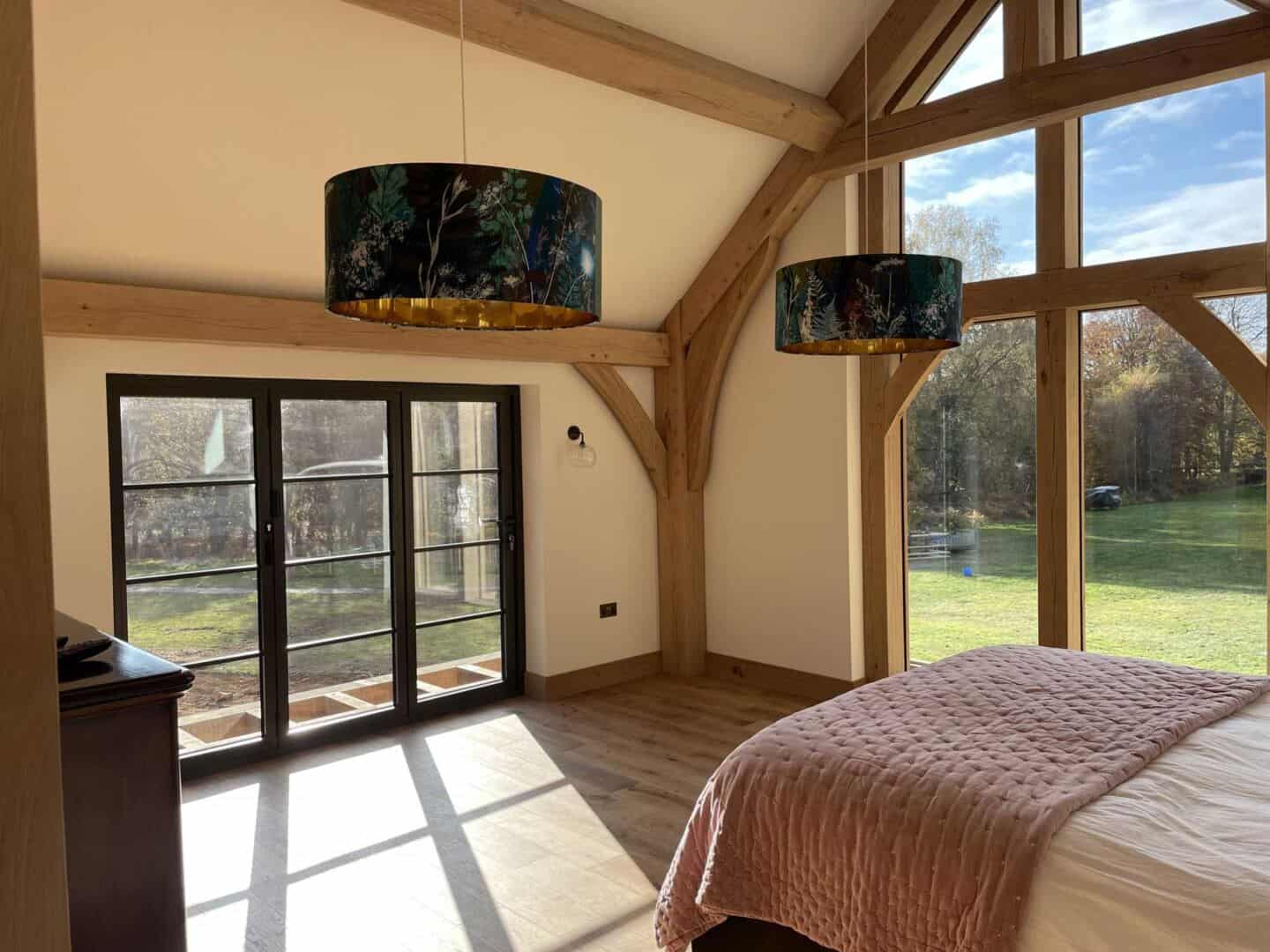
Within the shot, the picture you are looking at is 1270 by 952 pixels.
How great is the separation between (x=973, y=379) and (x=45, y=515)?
191 inches

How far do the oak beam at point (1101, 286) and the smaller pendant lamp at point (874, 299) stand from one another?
2077mm

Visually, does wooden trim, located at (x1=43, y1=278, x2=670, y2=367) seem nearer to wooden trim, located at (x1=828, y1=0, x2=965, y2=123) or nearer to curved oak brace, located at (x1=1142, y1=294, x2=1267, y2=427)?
wooden trim, located at (x1=828, y1=0, x2=965, y2=123)

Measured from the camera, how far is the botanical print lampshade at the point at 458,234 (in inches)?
68.7

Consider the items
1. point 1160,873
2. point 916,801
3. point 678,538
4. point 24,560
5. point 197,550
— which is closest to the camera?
point 24,560

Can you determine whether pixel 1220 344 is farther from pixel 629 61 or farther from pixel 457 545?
pixel 457 545

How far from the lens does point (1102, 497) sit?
474cm

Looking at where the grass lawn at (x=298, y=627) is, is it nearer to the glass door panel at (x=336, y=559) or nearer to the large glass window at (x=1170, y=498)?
the glass door panel at (x=336, y=559)

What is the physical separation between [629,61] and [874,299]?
1.90m

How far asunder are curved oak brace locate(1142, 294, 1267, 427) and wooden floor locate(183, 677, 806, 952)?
2718 mm

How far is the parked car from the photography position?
4691 mm

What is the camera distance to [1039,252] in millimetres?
4785

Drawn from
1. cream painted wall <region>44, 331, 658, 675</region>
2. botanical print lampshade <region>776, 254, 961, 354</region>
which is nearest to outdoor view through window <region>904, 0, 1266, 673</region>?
cream painted wall <region>44, 331, 658, 675</region>

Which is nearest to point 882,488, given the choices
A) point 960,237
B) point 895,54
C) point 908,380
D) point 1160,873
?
point 908,380

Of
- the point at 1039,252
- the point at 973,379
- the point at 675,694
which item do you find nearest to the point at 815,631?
the point at 675,694
